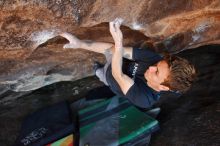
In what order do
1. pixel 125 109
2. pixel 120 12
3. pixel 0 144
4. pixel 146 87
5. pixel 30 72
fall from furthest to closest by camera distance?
pixel 125 109 → pixel 0 144 → pixel 30 72 → pixel 146 87 → pixel 120 12

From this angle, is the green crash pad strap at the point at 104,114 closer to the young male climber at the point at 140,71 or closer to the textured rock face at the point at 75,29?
the textured rock face at the point at 75,29

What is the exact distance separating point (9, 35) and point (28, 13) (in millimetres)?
135

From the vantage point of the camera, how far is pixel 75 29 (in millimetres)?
1806

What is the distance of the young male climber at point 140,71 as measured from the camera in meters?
1.62

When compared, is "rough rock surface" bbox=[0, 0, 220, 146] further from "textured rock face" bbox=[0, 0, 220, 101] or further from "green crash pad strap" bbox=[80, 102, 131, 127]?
"green crash pad strap" bbox=[80, 102, 131, 127]

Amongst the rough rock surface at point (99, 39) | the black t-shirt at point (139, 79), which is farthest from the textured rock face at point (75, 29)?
the black t-shirt at point (139, 79)

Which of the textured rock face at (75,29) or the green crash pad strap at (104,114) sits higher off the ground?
the textured rock face at (75,29)

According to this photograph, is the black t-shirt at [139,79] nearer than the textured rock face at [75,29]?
No

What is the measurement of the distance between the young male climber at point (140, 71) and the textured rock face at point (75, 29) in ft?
0.24

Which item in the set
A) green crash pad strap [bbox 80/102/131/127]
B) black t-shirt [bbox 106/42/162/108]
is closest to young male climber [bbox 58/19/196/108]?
black t-shirt [bbox 106/42/162/108]

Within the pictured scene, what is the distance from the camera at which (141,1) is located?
66.6 inches

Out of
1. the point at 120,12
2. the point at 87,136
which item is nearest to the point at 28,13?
the point at 120,12

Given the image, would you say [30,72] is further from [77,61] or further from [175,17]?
[175,17]

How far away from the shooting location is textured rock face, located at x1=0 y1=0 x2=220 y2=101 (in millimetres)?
1529
